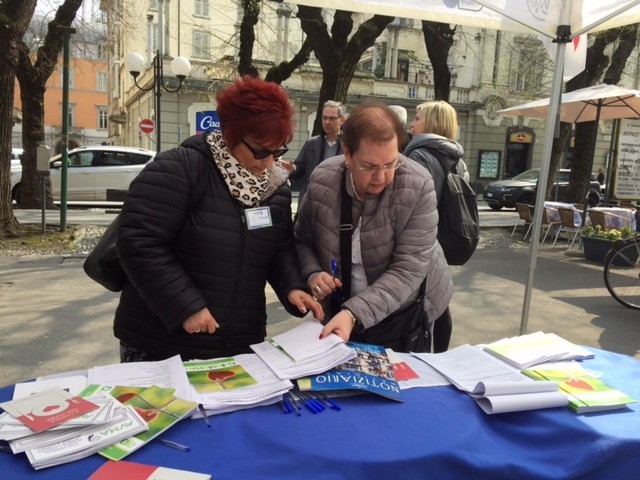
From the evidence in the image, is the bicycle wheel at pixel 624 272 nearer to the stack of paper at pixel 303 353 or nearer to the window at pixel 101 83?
the stack of paper at pixel 303 353

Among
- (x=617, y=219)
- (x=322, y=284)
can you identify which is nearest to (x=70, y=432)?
(x=322, y=284)

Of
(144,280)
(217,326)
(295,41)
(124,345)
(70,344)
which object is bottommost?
(70,344)

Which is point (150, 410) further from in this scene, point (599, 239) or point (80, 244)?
point (599, 239)

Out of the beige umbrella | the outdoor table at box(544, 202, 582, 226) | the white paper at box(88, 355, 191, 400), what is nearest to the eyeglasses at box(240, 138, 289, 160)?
the white paper at box(88, 355, 191, 400)

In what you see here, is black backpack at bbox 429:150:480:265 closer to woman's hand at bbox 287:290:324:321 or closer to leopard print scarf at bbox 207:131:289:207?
woman's hand at bbox 287:290:324:321

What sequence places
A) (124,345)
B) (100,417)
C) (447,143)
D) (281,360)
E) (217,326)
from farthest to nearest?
(447,143) < (124,345) < (217,326) < (281,360) < (100,417)

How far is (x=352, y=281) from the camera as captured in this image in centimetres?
212

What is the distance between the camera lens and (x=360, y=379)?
1.56m

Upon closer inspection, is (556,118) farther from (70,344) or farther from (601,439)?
(70,344)

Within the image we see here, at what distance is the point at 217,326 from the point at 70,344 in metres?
2.92

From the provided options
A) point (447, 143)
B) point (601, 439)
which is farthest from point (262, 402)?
point (447, 143)

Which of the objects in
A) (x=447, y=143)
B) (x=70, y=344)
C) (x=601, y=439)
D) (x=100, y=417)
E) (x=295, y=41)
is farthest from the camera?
(x=295, y=41)

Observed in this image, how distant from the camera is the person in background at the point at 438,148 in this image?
296 centimetres

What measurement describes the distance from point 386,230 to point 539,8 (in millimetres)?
1958
